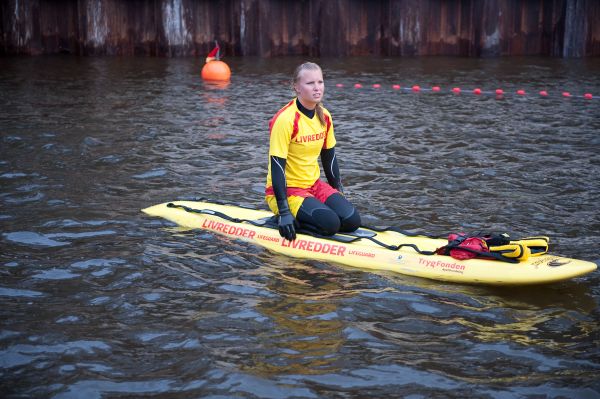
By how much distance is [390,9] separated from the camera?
20500 millimetres

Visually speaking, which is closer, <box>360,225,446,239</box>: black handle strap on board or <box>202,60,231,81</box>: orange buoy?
<box>360,225,446,239</box>: black handle strap on board

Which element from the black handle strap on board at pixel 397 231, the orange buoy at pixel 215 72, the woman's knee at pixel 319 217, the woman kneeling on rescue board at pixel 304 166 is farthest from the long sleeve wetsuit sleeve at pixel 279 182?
the orange buoy at pixel 215 72

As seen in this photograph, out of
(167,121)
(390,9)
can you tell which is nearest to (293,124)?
(167,121)

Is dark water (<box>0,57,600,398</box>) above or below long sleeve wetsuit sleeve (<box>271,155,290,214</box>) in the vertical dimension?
below

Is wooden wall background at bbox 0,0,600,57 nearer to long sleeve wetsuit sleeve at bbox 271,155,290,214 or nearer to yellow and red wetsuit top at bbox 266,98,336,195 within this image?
yellow and red wetsuit top at bbox 266,98,336,195

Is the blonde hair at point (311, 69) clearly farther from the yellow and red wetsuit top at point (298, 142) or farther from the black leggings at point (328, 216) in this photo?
the black leggings at point (328, 216)

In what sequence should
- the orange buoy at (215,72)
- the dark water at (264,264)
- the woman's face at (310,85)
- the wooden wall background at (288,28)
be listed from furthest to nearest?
1. the wooden wall background at (288,28)
2. the orange buoy at (215,72)
3. the woman's face at (310,85)
4. the dark water at (264,264)

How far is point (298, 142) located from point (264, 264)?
3.75 feet

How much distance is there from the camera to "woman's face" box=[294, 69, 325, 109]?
7340 mm

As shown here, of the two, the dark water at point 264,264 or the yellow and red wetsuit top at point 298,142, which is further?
the yellow and red wetsuit top at point 298,142

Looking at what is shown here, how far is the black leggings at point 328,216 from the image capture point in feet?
25.0

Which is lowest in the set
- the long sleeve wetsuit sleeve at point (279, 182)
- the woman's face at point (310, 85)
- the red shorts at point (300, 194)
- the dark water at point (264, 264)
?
the dark water at point (264, 264)

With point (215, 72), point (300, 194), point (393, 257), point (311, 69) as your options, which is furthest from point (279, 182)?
point (215, 72)

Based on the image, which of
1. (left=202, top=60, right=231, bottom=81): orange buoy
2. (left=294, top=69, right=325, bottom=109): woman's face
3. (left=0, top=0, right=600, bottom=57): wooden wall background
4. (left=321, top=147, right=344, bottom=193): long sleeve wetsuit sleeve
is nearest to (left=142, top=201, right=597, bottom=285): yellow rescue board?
(left=321, top=147, right=344, bottom=193): long sleeve wetsuit sleeve
